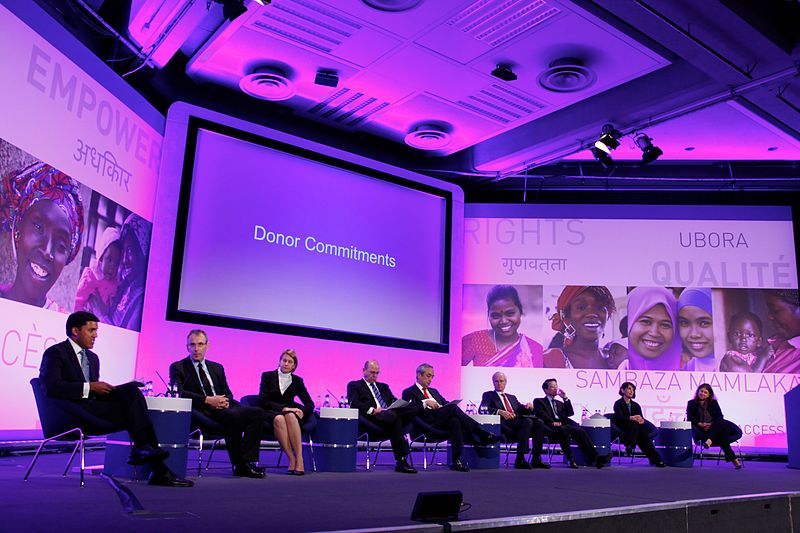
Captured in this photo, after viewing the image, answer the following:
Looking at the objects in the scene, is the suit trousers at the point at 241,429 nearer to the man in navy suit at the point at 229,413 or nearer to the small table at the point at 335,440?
the man in navy suit at the point at 229,413

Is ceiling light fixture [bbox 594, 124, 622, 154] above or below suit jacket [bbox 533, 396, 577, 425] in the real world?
above

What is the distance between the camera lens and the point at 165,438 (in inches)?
177

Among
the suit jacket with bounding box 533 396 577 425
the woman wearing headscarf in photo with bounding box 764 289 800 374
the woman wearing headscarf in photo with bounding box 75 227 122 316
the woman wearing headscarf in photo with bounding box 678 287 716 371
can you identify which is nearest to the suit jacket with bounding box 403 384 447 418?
the suit jacket with bounding box 533 396 577 425

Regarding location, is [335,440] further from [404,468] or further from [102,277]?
[102,277]

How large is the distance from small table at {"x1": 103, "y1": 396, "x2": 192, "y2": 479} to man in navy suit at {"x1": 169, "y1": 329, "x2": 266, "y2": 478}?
1.08ft

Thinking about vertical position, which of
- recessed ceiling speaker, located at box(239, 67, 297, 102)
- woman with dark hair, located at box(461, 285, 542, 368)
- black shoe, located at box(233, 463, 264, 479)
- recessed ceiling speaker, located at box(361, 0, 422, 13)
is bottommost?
black shoe, located at box(233, 463, 264, 479)

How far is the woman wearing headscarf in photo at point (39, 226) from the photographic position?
221 inches

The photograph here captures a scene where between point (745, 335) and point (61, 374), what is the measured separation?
959 cm

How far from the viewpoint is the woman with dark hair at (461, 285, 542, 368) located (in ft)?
34.7

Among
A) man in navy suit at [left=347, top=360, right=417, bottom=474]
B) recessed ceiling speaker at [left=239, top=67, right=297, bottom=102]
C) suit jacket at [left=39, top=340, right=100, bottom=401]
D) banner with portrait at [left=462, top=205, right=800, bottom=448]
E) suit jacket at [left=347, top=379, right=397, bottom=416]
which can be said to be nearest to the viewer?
suit jacket at [left=39, top=340, right=100, bottom=401]

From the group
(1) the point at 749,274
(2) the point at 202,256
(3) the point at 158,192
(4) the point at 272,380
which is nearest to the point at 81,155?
(3) the point at 158,192

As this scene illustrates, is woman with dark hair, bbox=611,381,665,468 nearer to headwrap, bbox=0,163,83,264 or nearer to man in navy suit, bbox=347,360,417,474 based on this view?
man in navy suit, bbox=347,360,417,474

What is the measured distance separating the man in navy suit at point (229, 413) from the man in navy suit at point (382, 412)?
1354mm

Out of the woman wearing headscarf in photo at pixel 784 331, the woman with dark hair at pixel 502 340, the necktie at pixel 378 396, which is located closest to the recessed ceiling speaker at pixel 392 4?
the necktie at pixel 378 396
